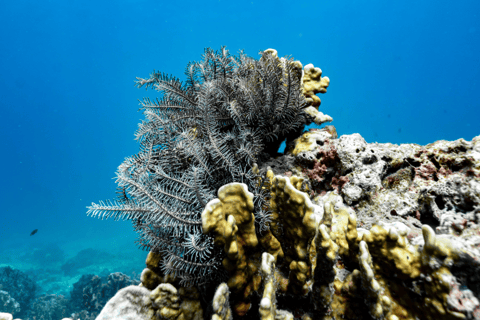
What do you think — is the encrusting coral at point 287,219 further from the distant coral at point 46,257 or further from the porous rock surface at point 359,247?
the distant coral at point 46,257

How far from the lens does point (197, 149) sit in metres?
2.26

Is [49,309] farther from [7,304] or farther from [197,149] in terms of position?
[197,149]

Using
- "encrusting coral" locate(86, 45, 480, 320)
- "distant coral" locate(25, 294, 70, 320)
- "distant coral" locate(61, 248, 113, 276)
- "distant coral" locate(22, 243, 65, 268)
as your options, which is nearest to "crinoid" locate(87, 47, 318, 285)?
"encrusting coral" locate(86, 45, 480, 320)

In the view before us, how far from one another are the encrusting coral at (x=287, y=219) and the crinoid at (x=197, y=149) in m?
0.02

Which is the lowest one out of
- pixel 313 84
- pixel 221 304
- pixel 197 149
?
pixel 221 304

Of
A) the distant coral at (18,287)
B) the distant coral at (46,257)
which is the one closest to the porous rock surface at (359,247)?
the distant coral at (18,287)

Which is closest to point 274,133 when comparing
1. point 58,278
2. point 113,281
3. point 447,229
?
point 447,229

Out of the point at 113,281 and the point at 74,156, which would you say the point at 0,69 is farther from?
the point at 113,281

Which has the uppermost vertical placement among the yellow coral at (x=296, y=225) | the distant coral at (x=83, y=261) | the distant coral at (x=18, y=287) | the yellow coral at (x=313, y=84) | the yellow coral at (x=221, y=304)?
the distant coral at (x=83, y=261)

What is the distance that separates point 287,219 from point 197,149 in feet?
3.69

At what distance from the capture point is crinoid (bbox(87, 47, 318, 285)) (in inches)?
79.4

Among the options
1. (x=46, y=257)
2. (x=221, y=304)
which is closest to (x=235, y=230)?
(x=221, y=304)

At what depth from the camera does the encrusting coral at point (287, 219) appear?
1533mm

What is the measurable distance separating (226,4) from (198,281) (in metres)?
169
